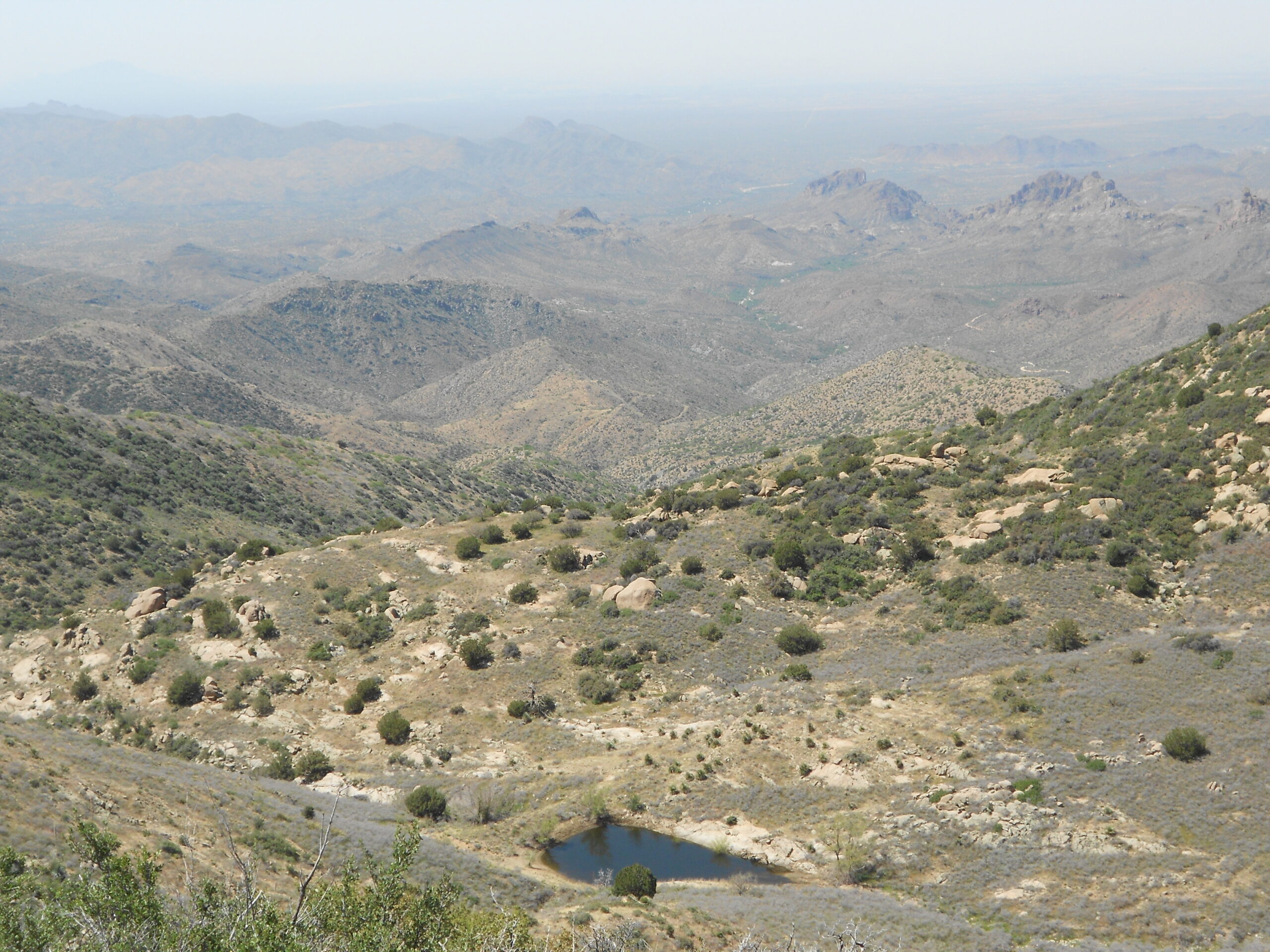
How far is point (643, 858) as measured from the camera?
26.5 meters

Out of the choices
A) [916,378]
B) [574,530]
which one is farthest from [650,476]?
[574,530]

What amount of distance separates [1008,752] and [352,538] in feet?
129

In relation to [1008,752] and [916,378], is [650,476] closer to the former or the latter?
[916,378]

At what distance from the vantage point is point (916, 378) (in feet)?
399

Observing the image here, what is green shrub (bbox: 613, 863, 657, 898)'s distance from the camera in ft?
74.9

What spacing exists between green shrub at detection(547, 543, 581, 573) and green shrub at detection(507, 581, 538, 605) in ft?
9.54

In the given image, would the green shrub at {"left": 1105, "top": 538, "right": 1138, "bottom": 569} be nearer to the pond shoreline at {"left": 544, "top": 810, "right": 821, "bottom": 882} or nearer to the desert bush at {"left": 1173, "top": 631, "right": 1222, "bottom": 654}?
the desert bush at {"left": 1173, "top": 631, "right": 1222, "bottom": 654}

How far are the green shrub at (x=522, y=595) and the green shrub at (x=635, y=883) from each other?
20.8 meters

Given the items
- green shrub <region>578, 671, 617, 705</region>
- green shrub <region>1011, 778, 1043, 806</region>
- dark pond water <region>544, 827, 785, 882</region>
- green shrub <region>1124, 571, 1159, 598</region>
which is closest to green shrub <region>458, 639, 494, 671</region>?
green shrub <region>578, 671, 617, 705</region>

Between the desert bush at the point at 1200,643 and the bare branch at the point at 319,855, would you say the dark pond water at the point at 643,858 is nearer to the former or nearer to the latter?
the bare branch at the point at 319,855

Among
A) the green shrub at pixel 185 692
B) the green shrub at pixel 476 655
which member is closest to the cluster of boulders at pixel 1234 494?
the green shrub at pixel 476 655

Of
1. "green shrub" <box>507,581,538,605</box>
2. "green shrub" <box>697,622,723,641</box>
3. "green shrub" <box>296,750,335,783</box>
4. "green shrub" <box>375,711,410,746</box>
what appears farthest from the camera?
"green shrub" <box>507,581,538,605</box>

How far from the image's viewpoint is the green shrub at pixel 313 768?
3061cm

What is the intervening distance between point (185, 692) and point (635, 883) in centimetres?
2412
